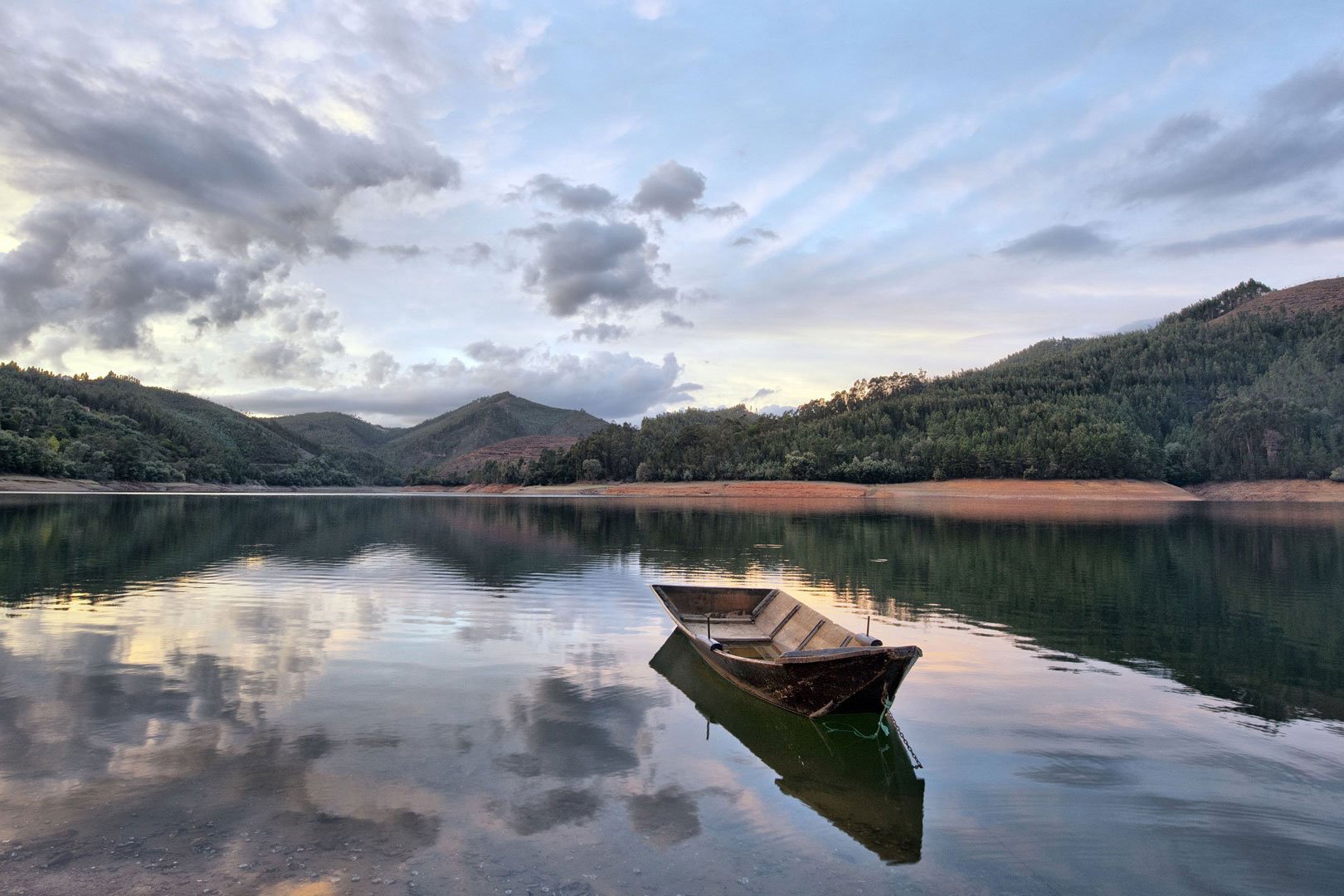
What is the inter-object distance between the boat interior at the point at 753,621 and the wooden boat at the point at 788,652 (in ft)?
0.07

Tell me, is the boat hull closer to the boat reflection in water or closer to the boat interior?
the boat reflection in water

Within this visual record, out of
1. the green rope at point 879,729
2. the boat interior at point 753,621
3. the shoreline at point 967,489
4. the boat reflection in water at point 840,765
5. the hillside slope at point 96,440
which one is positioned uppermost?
the hillside slope at point 96,440

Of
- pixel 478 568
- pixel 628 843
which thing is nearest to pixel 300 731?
pixel 628 843

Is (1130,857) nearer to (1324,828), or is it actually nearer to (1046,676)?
(1324,828)

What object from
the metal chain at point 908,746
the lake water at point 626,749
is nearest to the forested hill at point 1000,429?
the lake water at point 626,749

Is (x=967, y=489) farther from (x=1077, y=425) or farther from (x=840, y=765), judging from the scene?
(x=840, y=765)

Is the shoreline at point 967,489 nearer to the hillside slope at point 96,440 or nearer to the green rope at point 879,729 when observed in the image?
the hillside slope at point 96,440

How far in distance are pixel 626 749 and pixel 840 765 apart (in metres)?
3.15

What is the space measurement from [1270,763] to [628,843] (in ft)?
30.9

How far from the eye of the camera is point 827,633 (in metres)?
14.7

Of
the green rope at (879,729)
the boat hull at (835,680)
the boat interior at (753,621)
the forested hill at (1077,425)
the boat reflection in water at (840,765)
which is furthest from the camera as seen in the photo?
the forested hill at (1077,425)

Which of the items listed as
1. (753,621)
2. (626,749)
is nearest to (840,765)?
(626,749)

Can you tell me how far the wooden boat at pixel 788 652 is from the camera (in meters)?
11.1

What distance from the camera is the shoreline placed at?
109625 millimetres
